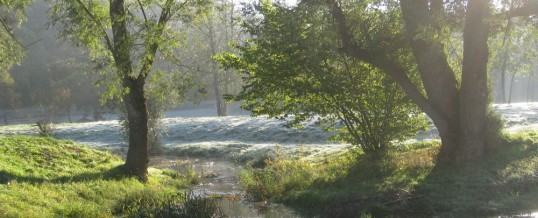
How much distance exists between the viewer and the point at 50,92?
286 feet

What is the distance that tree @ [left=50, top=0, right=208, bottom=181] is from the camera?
16.7m

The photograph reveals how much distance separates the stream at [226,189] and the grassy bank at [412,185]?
720mm

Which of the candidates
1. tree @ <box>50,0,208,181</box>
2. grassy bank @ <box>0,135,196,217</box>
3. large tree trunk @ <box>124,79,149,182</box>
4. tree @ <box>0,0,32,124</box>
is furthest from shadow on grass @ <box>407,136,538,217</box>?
tree @ <box>0,0,32,124</box>

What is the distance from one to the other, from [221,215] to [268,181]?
235 inches

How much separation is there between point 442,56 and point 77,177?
13.4 meters

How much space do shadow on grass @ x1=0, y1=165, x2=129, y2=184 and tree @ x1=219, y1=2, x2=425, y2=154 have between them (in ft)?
18.1

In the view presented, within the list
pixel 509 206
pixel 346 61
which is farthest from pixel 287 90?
pixel 509 206

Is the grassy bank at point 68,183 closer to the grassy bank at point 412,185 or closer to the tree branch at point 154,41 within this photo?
the tree branch at point 154,41

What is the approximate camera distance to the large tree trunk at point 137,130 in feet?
62.5

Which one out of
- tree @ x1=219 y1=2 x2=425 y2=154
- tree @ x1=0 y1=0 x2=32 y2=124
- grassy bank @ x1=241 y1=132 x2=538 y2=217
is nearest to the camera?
grassy bank @ x1=241 y1=132 x2=538 y2=217

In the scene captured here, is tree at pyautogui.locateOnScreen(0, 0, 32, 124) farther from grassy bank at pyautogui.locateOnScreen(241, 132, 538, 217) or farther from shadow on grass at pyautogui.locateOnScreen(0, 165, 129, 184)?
grassy bank at pyautogui.locateOnScreen(241, 132, 538, 217)

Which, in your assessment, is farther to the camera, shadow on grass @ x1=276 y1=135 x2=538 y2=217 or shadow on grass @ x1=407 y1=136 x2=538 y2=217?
shadow on grass @ x1=276 y1=135 x2=538 y2=217

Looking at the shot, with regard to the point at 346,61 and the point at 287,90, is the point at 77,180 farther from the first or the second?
the point at 346,61

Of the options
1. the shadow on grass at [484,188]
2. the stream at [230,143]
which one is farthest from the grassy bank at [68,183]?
the shadow on grass at [484,188]
